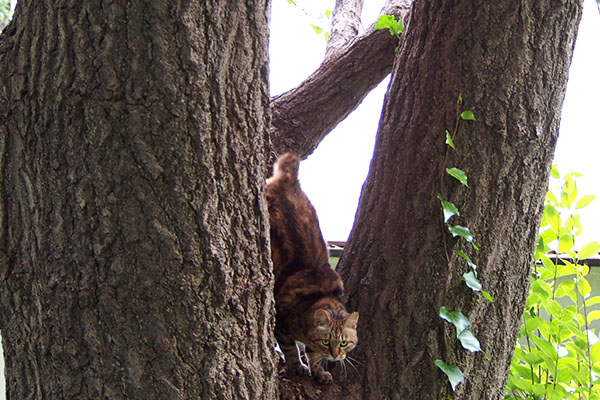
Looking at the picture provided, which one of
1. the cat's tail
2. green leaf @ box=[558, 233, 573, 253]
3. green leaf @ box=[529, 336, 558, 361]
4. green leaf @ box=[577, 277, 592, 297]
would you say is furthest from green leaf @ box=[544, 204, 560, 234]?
the cat's tail

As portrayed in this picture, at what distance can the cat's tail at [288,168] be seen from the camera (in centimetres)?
189

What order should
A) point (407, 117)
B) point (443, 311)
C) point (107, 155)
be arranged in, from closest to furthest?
point (107, 155)
point (443, 311)
point (407, 117)

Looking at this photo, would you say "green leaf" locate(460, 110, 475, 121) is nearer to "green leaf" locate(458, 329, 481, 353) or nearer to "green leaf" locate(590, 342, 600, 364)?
"green leaf" locate(458, 329, 481, 353)

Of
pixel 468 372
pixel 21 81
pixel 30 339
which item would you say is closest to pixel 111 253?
pixel 30 339

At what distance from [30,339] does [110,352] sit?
17cm

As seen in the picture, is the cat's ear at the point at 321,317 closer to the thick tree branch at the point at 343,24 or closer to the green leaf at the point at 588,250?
the green leaf at the point at 588,250

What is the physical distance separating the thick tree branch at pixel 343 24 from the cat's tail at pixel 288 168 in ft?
2.74

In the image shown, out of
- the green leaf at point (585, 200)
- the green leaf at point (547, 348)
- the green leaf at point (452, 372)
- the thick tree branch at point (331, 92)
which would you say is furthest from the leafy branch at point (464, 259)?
the thick tree branch at point (331, 92)

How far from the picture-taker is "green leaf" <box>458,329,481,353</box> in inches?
54.6

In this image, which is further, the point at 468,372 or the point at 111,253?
the point at 468,372

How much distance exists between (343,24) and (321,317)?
1.64m

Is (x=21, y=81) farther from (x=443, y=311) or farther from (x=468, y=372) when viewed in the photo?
(x=468, y=372)

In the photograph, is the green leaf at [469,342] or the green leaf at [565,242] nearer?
the green leaf at [469,342]

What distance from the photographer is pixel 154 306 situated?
1.07 metres
